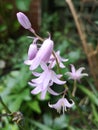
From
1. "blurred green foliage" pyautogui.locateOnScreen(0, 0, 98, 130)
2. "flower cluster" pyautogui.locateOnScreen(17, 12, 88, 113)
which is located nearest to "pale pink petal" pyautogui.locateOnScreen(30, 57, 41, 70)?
"flower cluster" pyautogui.locateOnScreen(17, 12, 88, 113)

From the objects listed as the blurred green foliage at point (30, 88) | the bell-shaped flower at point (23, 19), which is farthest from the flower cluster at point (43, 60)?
the blurred green foliage at point (30, 88)

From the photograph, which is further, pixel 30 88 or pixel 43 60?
pixel 30 88

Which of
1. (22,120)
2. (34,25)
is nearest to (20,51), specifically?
(34,25)

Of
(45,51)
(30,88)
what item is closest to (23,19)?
(45,51)

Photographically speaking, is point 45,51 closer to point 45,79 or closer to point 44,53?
point 44,53

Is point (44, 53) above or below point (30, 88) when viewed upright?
above

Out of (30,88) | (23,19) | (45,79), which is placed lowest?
(30,88)

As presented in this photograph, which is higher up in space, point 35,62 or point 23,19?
point 23,19

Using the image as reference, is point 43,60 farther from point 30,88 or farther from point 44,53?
point 30,88

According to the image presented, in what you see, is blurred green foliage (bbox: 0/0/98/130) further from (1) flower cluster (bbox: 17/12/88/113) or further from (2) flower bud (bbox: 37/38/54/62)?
(2) flower bud (bbox: 37/38/54/62)

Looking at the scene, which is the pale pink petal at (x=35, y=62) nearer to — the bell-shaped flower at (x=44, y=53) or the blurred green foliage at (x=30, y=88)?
the bell-shaped flower at (x=44, y=53)
